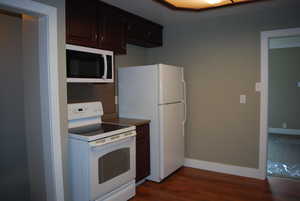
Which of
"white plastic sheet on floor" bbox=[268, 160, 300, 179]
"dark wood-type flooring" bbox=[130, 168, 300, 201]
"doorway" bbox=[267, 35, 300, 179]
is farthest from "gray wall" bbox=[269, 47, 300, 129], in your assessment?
"dark wood-type flooring" bbox=[130, 168, 300, 201]

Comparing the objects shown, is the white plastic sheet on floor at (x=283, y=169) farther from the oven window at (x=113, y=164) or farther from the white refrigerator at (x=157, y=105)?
the oven window at (x=113, y=164)

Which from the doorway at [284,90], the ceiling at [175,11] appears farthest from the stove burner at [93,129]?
the doorway at [284,90]

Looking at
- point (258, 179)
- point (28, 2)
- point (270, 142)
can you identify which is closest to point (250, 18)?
point (258, 179)

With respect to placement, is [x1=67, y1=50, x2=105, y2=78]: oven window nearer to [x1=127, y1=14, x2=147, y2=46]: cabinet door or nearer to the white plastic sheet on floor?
[x1=127, y1=14, x2=147, y2=46]: cabinet door

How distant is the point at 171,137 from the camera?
10.6ft

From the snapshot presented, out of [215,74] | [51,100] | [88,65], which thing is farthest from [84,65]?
[215,74]

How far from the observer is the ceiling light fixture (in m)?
2.76

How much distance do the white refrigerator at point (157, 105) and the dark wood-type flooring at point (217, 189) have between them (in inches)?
7.9

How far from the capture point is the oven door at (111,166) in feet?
7.12

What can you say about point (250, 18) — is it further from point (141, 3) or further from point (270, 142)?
point (270, 142)

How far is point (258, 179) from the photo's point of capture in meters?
3.19

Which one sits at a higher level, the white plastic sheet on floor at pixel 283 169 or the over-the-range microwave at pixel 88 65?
the over-the-range microwave at pixel 88 65

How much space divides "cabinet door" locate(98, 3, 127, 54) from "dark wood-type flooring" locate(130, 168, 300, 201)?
1.86 metres

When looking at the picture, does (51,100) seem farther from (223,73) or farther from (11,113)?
(223,73)
